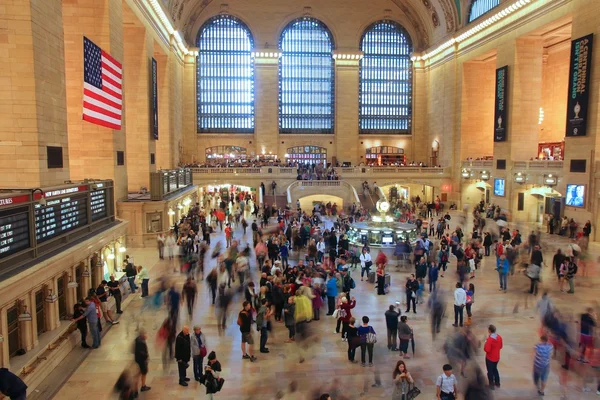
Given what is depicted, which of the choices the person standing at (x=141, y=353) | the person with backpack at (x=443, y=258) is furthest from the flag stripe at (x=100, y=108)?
the person with backpack at (x=443, y=258)

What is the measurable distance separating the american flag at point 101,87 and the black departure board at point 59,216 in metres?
4.62

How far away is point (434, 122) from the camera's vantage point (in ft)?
137

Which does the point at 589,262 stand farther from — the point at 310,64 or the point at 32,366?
the point at 310,64

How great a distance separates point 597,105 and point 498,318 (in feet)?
49.2

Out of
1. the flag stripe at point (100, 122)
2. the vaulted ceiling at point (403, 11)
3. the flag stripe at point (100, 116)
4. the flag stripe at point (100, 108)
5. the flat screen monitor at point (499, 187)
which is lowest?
the flat screen monitor at point (499, 187)

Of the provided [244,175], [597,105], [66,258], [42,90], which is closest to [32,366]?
[66,258]

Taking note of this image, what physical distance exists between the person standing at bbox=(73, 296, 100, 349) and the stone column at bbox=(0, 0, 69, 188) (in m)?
4.02

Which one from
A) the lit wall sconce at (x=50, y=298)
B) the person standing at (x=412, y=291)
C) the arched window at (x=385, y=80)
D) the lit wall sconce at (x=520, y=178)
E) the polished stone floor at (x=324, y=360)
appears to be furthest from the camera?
the arched window at (x=385, y=80)

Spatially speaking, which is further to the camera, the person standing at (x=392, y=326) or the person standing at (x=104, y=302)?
the person standing at (x=104, y=302)

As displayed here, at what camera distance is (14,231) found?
27.5ft

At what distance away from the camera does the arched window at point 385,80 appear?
43.8 metres

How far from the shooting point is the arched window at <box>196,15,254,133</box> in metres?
42.6

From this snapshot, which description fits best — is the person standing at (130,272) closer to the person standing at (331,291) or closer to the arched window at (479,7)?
the person standing at (331,291)

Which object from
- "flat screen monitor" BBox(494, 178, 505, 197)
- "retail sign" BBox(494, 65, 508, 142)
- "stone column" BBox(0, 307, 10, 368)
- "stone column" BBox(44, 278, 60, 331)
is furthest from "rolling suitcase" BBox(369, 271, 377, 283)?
"retail sign" BBox(494, 65, 508, 142)
